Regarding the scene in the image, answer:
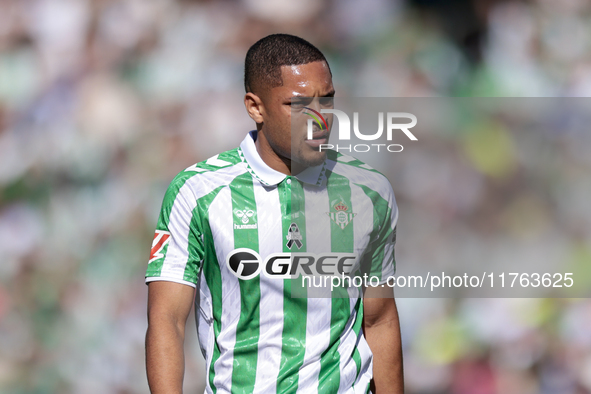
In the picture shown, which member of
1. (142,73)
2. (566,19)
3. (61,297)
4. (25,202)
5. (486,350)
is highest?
(566,19)

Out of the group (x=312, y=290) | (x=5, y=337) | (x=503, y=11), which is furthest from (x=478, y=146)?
(x=5, y=337)

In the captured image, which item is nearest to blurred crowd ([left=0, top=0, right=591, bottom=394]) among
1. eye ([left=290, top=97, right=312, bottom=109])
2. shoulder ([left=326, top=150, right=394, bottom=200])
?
shoulder ([left=326, top=150, right=394, bottom=200])

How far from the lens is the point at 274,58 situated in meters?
1.53

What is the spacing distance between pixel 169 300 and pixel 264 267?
0.78 ft

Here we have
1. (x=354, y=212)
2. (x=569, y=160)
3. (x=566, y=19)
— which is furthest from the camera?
(x=566, y=19)

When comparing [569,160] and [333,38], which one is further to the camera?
[333,38]

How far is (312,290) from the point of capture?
155cm

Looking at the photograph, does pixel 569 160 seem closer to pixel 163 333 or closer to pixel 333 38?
pixel 333 38

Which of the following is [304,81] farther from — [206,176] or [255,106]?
[206,176]

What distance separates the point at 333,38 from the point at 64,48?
1.08 metres

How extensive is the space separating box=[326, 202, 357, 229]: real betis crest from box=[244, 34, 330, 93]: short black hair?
1.18 feet

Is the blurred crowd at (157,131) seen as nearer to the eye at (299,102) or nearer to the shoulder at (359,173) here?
the shoulder at (359,173)

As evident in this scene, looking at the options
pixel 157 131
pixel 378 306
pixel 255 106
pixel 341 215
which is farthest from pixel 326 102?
pixel 157 131

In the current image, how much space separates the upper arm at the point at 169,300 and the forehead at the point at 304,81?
0.53m
